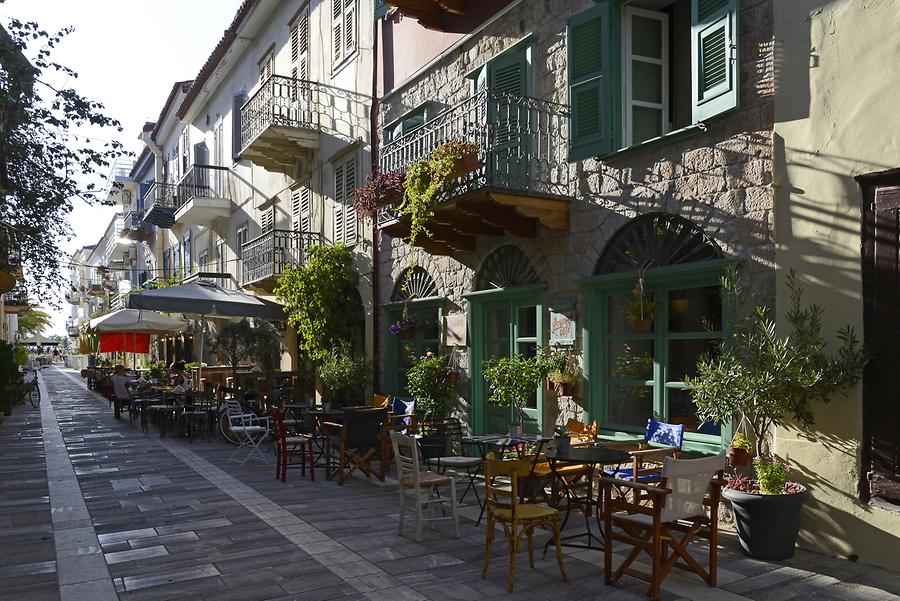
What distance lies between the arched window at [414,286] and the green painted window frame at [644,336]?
3.80m

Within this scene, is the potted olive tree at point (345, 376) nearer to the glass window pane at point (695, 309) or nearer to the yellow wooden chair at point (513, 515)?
the glass window pane at point (695, 309)

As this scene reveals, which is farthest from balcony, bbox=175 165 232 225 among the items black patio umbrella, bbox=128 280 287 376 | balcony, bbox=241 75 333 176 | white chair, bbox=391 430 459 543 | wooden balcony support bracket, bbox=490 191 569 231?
white chair, bbox=391 430 459 543

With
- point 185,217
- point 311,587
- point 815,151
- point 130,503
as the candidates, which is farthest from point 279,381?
point 815,151

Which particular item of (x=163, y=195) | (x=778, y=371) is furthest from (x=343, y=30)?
(x=163, y=195)

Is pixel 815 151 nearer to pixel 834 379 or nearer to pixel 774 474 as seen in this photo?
pixel 834 379

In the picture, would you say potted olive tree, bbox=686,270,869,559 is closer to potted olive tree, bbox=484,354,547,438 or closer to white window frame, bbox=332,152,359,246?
potted olive tree, bbox=484,354,547,438

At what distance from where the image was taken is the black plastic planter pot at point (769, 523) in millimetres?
5727

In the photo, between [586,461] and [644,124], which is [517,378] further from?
[644,124]

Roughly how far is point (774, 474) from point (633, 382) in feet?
7.41

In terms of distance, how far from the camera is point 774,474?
5.82m

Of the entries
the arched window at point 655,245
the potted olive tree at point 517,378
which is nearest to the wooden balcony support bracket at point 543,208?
the arched window at point 655,245

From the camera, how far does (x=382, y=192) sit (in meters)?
10.9

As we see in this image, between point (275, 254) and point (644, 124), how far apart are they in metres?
9.89

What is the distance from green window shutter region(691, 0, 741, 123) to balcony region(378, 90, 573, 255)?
2.00m
